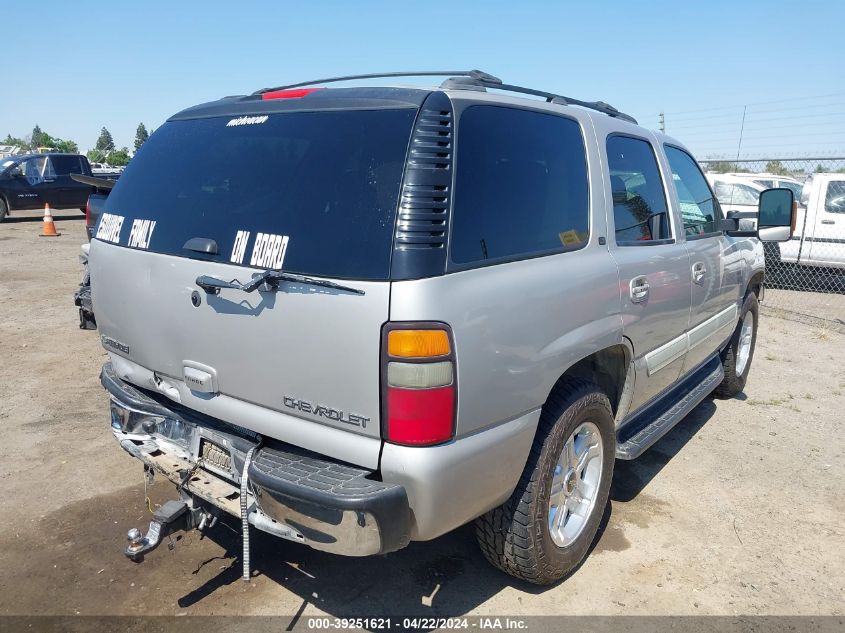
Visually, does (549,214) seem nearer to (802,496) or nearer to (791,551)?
(791,551)

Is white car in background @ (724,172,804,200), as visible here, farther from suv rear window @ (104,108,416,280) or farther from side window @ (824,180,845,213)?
suv rear window @ (104,108,416,280)

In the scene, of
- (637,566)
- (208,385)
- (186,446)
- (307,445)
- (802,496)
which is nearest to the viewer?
(307,445)

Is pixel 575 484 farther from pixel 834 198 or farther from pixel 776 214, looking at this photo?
pixel 834 198

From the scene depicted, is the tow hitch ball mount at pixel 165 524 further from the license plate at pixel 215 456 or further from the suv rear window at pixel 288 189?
the suv rear window at pixel 288 189

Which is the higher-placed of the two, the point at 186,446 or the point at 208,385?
the point at 208,385

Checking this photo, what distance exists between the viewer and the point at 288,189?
245 centimetres

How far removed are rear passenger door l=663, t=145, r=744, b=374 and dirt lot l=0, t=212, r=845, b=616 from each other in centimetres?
80

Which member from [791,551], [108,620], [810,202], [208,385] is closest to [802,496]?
[791,551]

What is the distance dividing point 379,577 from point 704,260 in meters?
2.74

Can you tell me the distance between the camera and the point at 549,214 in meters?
2.82

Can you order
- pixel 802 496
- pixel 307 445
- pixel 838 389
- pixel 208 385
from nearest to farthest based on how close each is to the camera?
1. pixel 307 445
2. pixel 208 385
3. pixel 802 496
4. pixel 838 389

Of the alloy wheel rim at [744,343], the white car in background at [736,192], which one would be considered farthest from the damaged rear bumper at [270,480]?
the white car in background at [736,192]

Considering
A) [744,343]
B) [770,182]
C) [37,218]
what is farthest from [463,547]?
[37,218]

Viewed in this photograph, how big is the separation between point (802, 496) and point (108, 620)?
3.75 metres
